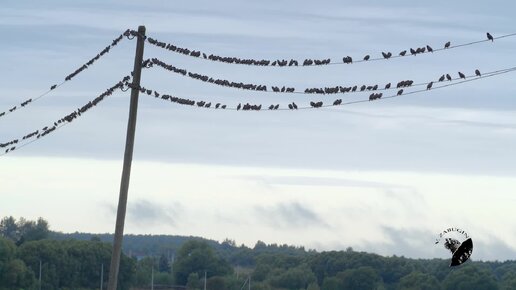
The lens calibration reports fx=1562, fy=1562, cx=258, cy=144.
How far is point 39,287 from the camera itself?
188m

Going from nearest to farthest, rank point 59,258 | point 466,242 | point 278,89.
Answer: point 466,242 < point 278,89 < point 59,258

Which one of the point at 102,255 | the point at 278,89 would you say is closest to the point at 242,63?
the point at 278,89

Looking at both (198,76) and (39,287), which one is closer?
(198,76)

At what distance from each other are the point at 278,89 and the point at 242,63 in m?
1.89

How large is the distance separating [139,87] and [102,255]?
140m

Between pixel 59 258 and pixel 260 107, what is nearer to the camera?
pixel 260 107

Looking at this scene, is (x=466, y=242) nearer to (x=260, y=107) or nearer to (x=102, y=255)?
(x=260, y=107)

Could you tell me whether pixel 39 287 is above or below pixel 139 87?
above

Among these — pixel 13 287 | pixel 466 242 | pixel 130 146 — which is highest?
pixel 13 287

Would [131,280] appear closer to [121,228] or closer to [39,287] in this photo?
[39,287]

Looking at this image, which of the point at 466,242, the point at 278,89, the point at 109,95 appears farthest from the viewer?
the point at 109,95

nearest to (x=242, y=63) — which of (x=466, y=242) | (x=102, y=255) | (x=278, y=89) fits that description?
(x=278, y=89)

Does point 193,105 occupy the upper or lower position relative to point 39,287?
lower

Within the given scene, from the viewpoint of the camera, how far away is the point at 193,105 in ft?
184
